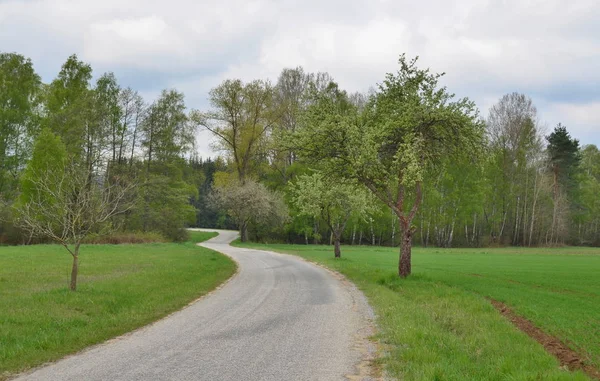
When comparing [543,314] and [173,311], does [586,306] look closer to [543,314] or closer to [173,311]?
[543,314]

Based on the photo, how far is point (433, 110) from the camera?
2077cm

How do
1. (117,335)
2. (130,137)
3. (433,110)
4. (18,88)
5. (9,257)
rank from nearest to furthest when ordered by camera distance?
(117,335) < (433,110) < (9,257) < (18,88) < (130,137)

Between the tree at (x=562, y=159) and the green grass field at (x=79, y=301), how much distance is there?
220 feet

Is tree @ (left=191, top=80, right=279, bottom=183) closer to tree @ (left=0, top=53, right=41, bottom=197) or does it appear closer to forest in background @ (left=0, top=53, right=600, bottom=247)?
forest in background @ (left=0, top=53, right=600, bottom=247)

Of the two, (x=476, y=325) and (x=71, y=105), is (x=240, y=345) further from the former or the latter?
(x=71, y=105)

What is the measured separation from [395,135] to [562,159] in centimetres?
6360

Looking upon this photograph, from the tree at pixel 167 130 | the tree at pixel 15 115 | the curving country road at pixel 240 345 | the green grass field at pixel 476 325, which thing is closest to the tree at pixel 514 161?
the tree at pixel 167 130

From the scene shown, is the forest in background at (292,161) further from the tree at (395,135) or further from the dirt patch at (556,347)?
the dirt patch at (556,347)

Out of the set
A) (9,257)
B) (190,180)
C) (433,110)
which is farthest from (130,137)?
(433,110)

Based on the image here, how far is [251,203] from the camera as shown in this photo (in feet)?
185

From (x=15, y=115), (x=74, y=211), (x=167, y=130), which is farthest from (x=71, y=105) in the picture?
(x=74, y=211)

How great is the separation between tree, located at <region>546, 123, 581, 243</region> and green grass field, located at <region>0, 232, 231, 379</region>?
67091mm

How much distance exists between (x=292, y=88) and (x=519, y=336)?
185 ft

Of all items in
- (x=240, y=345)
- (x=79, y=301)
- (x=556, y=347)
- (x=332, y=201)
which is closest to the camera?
(x=240, y=345)
